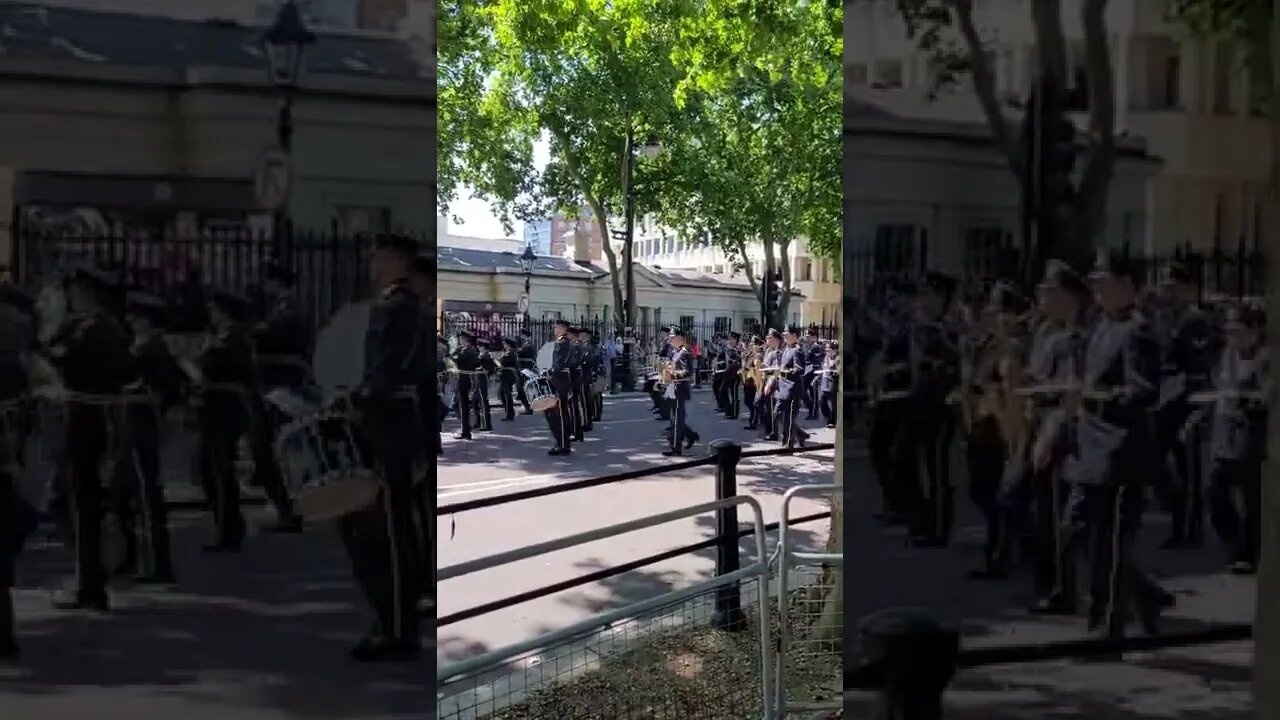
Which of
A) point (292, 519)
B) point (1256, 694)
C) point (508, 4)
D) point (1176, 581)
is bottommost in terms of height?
point (1256, 694)

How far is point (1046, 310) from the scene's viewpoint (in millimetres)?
2795

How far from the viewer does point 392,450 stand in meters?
2.75

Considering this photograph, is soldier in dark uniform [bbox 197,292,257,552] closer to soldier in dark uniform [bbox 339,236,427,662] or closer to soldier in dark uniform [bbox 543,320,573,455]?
soldier in dark uniform [bbox 339,236,427,662]

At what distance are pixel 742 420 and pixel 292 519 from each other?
1579cm

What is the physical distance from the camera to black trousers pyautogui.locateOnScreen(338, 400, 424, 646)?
9.00 feet

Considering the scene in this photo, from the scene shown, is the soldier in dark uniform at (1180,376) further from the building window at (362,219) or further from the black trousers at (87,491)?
the black trousers at (87,491)

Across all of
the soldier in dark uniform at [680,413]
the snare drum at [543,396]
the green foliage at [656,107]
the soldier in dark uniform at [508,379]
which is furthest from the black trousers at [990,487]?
the soldier in dark uniform at [508,379]

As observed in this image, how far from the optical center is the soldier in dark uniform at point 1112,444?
2801mm

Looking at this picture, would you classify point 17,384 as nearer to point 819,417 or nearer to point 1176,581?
point 1176,581

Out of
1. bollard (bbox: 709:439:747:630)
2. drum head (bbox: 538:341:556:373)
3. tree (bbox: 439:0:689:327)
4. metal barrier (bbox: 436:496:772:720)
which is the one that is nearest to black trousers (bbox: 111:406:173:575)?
metal barrier (bbox: 436:496:772:720)

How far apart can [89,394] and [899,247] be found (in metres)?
2.25

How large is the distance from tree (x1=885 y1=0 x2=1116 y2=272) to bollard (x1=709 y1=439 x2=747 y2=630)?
2934 millimetres

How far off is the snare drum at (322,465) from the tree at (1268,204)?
101 inches

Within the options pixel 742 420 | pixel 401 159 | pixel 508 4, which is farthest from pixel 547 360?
pixel 401 159
